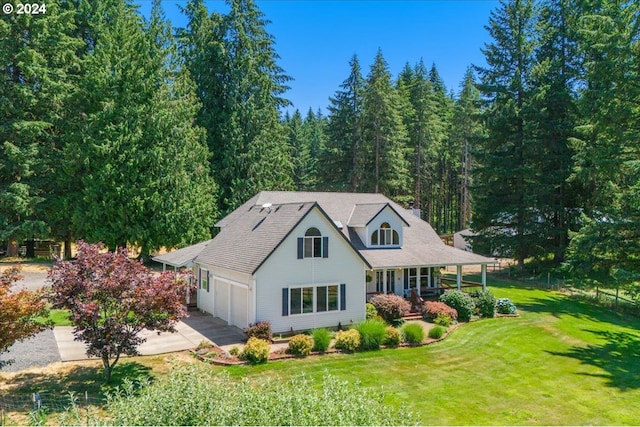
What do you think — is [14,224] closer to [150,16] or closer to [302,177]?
[150,16]

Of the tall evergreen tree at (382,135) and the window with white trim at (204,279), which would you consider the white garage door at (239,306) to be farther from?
the tall evergreen tree at (382,135)

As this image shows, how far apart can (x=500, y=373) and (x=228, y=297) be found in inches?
497

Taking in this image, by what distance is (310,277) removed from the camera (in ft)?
65.2

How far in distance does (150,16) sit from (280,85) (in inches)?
605

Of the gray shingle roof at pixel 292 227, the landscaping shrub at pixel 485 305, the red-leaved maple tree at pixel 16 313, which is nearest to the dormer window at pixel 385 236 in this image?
the gray shingle roof at pixel 292 227

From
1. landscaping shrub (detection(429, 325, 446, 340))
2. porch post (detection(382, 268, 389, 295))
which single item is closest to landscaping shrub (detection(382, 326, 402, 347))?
landscaping shrub (detection(429, 325, 446, 340))

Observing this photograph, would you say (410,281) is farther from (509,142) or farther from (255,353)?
(509,142)

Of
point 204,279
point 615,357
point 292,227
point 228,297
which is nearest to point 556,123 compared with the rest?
point 615,357

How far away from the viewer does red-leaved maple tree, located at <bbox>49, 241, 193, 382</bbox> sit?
40.7ft

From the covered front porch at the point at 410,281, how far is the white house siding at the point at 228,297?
7.38m

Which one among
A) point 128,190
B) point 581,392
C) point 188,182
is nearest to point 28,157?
point 128,190

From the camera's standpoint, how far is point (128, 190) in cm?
3231

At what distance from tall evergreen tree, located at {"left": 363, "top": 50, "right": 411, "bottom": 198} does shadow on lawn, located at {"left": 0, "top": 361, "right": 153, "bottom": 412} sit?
38469mm

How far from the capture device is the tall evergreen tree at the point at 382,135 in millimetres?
49500
